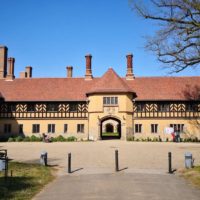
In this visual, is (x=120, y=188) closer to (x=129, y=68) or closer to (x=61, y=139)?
(x=61, y=139)

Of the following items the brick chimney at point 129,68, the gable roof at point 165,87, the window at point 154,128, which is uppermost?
the brick chimney at point 129,68

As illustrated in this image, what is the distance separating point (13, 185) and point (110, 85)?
2510 cm

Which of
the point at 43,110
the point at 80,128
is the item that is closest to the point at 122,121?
the point at 80,128

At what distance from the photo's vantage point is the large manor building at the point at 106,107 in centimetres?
3384

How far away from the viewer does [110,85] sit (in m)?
34.3

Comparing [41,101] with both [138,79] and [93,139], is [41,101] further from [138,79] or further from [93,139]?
[138,79]

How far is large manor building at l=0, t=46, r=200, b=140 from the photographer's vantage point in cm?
3384

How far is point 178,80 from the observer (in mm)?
37031

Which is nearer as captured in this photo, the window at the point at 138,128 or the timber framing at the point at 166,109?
the timber framing at the point at 166,109

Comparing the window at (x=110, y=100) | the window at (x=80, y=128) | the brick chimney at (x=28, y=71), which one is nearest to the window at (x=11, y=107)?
the window at (x=80, y=128)

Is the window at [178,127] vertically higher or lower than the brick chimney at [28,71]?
lower

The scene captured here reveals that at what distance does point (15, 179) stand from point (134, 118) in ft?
80.0

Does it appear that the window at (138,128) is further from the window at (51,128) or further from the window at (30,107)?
the window at (30,107)

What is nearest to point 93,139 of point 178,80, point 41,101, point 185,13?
point 41,101
